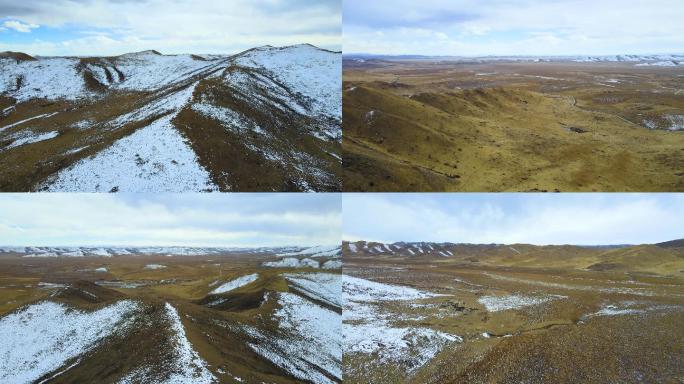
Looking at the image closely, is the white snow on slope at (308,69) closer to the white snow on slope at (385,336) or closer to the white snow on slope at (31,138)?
the white snow on slope at (385,336)

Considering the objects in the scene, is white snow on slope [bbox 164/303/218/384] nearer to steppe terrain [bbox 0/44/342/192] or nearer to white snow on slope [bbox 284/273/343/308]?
steppe terrain [bbox 0/44/342/192]

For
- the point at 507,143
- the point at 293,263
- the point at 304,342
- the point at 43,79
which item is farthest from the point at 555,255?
the point at 43,79

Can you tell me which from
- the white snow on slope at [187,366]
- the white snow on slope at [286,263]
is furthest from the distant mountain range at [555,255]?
the white snow on slope at [286,263]

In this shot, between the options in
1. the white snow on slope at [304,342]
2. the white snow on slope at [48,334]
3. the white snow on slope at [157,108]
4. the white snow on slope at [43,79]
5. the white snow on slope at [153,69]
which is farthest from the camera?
the white snow on slope at [153,69]

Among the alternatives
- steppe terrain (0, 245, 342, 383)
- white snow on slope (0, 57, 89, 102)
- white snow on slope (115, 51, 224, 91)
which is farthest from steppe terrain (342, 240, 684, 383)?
white snow on slope (0, 57, 89, 102)

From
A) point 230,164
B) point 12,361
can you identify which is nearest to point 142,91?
point 230,164

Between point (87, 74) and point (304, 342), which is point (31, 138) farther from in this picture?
point (304, 342)
